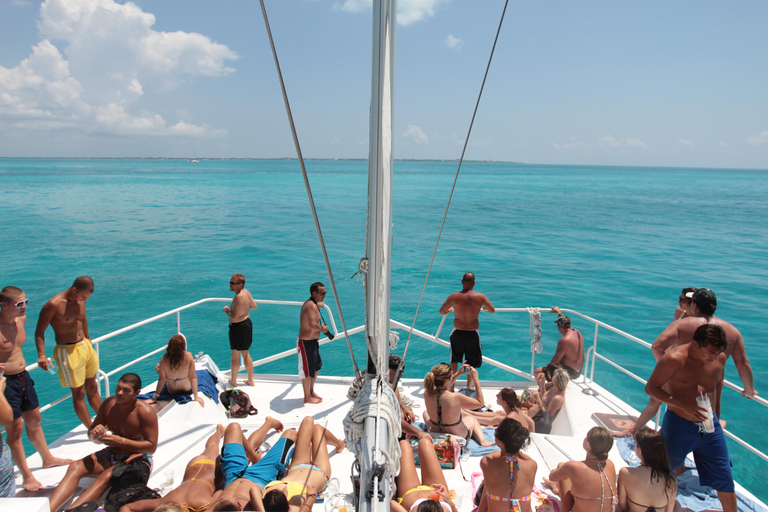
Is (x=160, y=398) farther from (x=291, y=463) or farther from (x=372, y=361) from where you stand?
(x=372, y=361)

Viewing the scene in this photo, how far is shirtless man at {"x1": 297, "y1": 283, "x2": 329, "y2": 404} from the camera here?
5.45 meters

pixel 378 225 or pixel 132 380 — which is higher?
pixel 378 225

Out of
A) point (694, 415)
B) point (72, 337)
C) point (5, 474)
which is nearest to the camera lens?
point (5, 474)

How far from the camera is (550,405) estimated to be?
512 cm

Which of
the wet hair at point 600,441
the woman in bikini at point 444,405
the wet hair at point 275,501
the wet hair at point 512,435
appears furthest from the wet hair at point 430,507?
the woman in bikini at point 444,405

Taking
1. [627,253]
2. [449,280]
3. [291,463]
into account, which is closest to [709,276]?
[627,253]

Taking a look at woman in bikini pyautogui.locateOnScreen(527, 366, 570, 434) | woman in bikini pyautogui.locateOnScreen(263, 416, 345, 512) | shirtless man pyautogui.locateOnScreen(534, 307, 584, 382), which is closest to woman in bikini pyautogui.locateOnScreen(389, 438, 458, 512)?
woman in bikini pyautogui.locateOnScreen(263, 416, 345, 512)

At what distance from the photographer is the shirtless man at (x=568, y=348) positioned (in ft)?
18.2

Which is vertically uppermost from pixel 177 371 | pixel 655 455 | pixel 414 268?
pixel 655 455

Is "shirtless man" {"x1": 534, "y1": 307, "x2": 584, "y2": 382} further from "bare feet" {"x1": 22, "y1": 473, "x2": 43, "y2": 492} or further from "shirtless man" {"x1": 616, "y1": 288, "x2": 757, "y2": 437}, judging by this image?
"bare feet" {"x1": 22, "y1": 473, "x2": 43, "y2": 492}

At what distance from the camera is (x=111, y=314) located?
15.0 meters

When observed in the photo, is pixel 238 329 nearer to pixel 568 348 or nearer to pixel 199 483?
pixel 199 483

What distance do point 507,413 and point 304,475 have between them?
223 centimetres

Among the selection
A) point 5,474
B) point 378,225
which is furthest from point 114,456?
point 378,225
